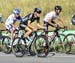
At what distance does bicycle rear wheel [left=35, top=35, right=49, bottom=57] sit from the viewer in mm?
12984

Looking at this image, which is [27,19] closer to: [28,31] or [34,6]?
[28,31]

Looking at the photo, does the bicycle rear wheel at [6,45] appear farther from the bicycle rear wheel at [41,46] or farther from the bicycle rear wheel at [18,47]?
the bicycle rear wheel at [41,46]

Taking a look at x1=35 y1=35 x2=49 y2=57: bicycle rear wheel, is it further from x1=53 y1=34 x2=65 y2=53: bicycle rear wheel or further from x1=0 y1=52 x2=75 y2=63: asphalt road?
x1=53 y1=34 x2=65 y2=53: bicycle rear wheel

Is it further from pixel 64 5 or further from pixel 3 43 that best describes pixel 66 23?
pixel 3 43

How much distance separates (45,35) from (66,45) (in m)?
1.13

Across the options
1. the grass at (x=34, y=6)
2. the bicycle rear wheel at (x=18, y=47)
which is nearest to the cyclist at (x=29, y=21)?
the bicycle rear wheel at (x=18, y=47)

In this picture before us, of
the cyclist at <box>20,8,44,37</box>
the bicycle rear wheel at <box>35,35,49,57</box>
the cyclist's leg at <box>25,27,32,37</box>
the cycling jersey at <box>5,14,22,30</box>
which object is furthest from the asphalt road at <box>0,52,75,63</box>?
the cycling jersey at <box>5,14,22,30</box>

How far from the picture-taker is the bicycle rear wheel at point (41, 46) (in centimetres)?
1298

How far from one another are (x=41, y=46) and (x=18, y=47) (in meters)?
0.81

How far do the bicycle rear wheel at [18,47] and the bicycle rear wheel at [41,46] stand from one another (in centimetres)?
49

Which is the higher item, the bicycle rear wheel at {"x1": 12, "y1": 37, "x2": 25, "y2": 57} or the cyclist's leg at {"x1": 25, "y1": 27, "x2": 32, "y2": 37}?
the cyclist's leg at {"x1": 25, "y1": 27, "x2": 32, "y2": 37}

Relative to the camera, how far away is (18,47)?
13281 millimetres

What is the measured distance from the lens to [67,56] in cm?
1316

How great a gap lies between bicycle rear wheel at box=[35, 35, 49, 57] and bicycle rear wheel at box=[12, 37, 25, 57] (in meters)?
0.49
